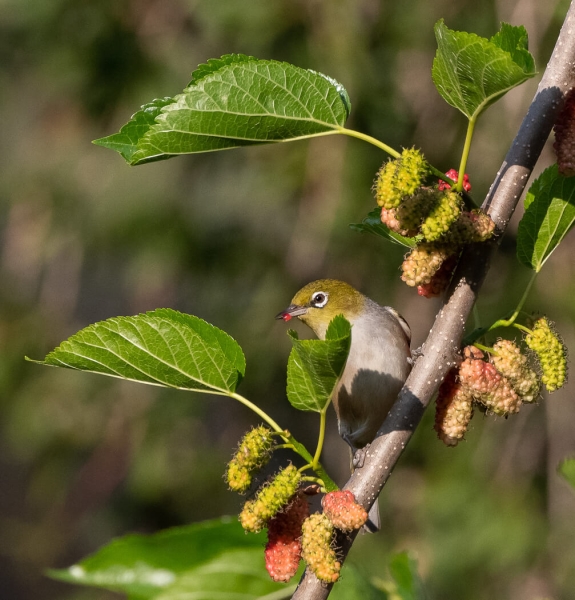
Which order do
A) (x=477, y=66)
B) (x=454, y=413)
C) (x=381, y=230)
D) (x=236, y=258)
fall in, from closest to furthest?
(x=477, y=66) < (x=454, y=413) < (x=381, y=230) < (x=236, y=258)

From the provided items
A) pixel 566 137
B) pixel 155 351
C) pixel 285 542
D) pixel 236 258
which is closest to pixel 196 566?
pixel 285 542

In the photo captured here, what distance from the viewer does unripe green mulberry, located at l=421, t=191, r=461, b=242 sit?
1.40m

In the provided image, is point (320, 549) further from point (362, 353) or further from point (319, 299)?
point (319, 299)

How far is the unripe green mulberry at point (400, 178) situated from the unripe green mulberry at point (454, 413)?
18.4 inches

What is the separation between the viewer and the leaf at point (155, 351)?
4.92 ft

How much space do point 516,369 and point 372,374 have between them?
1258 mm

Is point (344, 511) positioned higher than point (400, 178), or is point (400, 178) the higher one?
point (400, 178)

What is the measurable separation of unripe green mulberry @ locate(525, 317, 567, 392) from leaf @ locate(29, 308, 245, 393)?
0.60 metres

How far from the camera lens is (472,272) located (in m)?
1.58

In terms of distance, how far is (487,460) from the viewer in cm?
482

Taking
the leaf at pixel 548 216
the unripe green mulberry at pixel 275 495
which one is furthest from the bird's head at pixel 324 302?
the unripe green mulberry at pixel 275 495

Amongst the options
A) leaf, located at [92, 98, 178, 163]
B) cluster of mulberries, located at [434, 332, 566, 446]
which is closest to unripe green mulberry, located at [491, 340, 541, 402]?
cluster of mulberries, located at [434, 332, 566, 446]

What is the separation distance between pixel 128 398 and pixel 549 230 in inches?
162

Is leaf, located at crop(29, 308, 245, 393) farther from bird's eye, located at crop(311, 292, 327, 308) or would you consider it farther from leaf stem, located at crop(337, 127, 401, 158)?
bird's eye, located at crop(311, 292, 327, 308)
